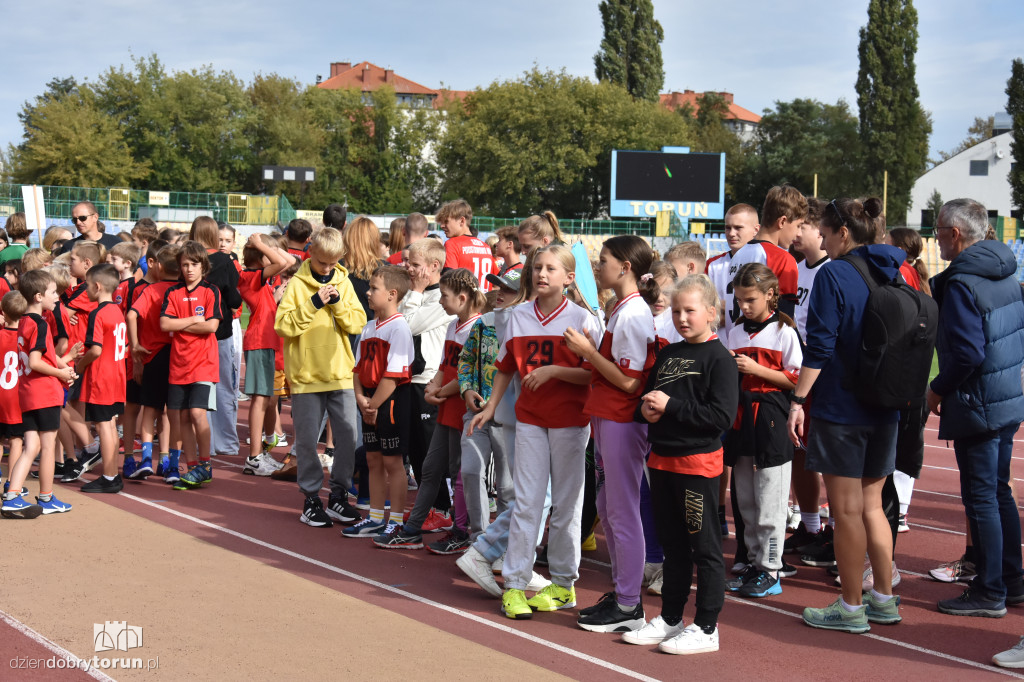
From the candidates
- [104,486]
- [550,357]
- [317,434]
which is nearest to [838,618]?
[550,357]

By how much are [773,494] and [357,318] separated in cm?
350

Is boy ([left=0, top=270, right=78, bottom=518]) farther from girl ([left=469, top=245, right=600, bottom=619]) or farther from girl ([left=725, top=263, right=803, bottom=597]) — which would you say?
girl ([left=725, top=263, right=803, bottom=597])

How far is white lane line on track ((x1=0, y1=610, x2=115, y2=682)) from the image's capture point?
14.5 ft

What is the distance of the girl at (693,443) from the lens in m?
4.84

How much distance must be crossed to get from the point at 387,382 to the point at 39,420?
283 centimetres

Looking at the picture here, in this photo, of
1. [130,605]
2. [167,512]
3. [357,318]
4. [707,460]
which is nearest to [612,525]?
[707,460]

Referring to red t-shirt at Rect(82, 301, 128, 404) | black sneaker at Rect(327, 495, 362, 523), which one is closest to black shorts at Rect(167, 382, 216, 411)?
red t-shirt at Rect(82, 301, 128, 404)

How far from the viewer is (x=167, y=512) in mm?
7613

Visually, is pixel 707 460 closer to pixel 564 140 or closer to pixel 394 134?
pixel 564 140

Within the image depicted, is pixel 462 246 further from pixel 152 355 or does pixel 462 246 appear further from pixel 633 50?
pixel 633 50

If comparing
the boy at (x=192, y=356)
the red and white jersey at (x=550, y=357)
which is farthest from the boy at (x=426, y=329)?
the boy at (x=192, y=356)

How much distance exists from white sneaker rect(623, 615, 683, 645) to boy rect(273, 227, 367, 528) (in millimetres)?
3045

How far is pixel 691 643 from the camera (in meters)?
4.88

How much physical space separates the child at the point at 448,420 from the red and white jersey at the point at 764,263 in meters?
1.69
